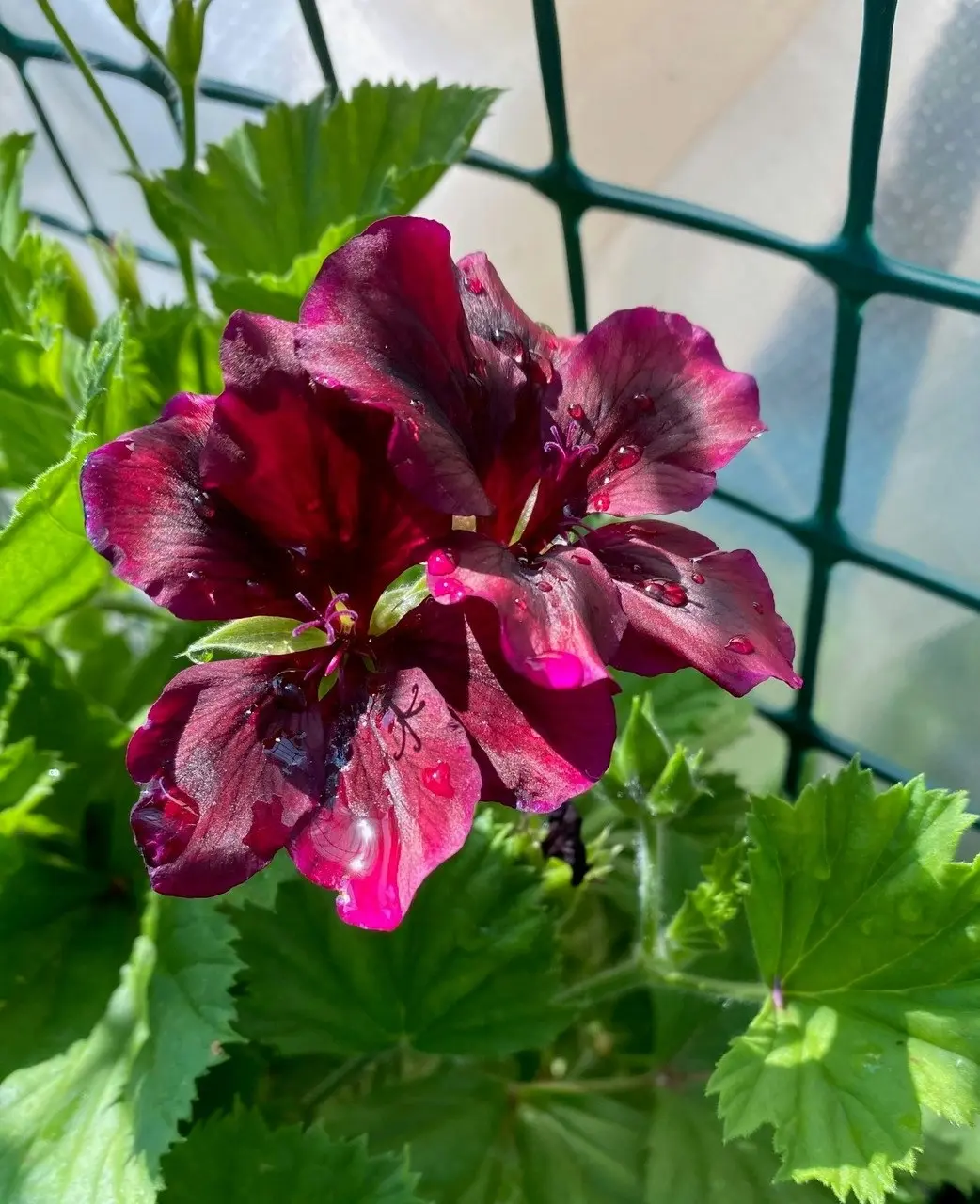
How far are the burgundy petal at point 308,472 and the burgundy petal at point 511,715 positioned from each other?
0.04 meters

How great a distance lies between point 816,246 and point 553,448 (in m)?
0.38

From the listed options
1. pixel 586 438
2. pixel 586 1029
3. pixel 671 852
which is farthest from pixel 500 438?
pixel 586 1029

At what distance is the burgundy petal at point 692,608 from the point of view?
451 millimetres

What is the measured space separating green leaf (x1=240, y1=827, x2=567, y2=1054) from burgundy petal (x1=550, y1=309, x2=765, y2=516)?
0.33m

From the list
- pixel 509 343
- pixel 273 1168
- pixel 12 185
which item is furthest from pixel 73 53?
pixel 273 1168

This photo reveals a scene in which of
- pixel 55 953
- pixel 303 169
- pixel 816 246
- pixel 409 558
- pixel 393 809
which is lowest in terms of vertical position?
pixel 55 953

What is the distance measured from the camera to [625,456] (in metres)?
0.51

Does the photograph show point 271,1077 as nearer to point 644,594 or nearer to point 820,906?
point 820,906

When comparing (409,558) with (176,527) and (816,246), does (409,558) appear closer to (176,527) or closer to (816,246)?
(176,527)

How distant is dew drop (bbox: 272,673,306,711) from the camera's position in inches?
18.7

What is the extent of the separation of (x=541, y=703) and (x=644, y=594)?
69 millimetres

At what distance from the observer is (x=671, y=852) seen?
2.94 feet

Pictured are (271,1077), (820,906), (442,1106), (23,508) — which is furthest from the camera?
(271,1077)

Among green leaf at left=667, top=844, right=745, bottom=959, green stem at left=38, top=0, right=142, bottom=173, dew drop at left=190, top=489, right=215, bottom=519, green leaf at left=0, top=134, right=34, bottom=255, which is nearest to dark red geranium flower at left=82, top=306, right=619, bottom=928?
dew drop at left=190, top=489, right=215, bottom=519
